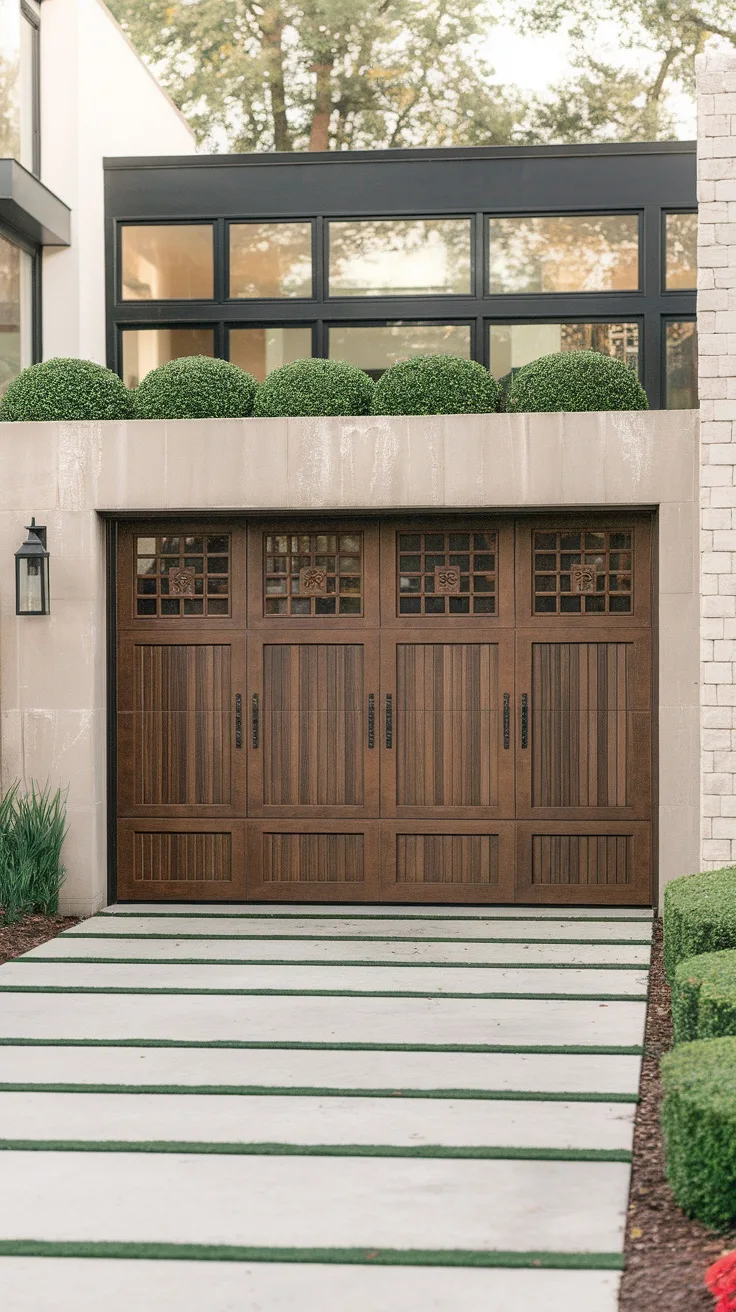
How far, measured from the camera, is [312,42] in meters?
21.0

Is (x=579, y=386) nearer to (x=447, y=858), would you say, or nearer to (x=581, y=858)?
(x=581, y=858)

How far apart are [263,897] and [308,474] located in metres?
2.65

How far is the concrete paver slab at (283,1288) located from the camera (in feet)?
11.3

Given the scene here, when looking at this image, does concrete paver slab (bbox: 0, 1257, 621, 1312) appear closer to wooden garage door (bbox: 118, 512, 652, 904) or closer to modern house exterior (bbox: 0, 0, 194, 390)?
wooden garage door (bbox: 118, 512, 652, 904)

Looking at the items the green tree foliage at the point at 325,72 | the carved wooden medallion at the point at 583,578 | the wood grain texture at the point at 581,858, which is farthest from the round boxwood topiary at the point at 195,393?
the green tree foliage at the point at 325,72

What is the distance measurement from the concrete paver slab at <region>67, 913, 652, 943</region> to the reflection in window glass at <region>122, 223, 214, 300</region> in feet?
17.6

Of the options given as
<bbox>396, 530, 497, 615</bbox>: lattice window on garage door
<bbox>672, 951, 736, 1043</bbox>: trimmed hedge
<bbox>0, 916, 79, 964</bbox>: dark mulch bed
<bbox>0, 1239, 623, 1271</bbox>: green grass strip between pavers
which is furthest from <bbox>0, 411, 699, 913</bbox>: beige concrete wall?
<bbox>0, 1239, 623, 1271</bbox>: green grass strip between pavers

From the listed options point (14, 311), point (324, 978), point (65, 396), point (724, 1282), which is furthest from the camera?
point (14, 311)

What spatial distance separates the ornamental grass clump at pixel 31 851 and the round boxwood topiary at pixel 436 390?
124 inches

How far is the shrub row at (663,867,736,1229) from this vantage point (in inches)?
147

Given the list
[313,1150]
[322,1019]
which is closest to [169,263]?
[322,1019]

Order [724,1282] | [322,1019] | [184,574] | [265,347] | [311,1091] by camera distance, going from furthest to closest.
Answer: [265,347] < [184,574] < [322,1019] < [311,1091] < [724,1282]

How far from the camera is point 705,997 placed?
4.59 metres

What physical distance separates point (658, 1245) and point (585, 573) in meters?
5.55
